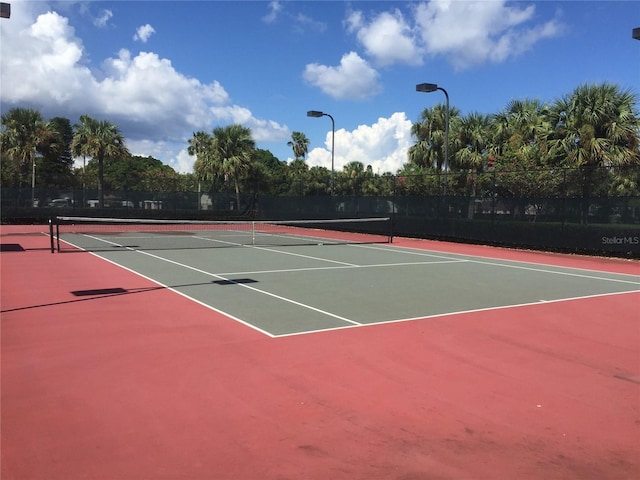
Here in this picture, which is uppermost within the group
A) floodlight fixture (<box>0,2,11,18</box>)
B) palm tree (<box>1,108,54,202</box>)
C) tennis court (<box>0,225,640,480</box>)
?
palm tree (<box>1,108,54,202</box>)

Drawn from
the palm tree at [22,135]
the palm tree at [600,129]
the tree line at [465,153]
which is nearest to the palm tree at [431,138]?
the tree line at [465,153]

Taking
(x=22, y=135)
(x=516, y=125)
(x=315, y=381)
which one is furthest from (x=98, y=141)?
(x=315, y=381)

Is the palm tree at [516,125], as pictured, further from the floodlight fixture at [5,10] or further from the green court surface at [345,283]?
the floodlight fixture at [5,10]

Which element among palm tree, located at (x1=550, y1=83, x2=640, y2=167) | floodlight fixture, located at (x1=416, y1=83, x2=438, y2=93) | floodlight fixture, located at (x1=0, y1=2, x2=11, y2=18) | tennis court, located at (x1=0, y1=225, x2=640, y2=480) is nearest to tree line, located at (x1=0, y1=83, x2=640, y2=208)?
palm tree, located at (x1=550, y1=83, x2=640, y2=167)

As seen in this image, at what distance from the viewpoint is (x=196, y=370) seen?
5.52 metres

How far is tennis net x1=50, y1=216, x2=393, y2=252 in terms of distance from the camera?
20441 mm

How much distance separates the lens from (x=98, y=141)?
3731 cm

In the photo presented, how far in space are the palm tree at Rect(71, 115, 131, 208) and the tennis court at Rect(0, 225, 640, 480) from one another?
2885cm

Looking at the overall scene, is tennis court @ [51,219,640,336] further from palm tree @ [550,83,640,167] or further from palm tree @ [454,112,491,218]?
palm tree @ [454,112,491,218]

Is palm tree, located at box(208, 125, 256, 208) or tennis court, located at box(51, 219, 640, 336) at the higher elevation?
palm tree, located at box(208, 125, 256, 208)

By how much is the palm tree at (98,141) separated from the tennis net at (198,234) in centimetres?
592

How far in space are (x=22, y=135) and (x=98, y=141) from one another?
7.71m

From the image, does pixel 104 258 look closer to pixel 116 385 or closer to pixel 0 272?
pixel 0 272

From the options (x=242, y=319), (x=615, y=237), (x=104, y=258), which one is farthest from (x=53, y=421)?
(x=615, y=237)
